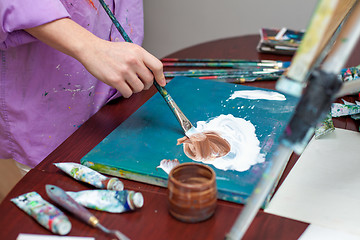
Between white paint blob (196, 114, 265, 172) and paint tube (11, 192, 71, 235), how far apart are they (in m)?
0.31

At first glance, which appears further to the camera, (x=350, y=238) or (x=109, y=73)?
(x=109, y=73)

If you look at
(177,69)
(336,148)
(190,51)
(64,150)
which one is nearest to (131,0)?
(177,69)

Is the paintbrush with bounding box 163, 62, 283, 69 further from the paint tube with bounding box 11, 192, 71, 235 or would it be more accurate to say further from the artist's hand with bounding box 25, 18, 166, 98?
the paint tube with bounding box 11, 192, 71, 235

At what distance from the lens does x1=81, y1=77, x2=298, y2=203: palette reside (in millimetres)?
755

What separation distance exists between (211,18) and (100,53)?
6.13 feet

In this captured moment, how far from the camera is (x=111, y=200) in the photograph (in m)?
0.69

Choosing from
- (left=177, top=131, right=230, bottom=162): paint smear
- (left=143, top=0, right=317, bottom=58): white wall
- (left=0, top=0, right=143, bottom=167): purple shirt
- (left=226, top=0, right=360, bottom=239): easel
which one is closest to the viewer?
(left=226, top=0, right=360, bottom=239): easel

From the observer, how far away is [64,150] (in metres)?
0.90

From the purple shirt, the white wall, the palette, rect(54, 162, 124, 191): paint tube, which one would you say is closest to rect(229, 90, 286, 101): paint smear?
the palette

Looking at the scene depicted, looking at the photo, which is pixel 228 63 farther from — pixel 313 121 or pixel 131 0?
pixel 313 121

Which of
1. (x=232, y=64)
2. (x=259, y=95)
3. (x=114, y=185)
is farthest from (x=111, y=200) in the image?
(x=232, y=64)

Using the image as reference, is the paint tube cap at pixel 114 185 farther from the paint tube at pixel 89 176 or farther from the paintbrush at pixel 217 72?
the paintbrush at pixel 217 72

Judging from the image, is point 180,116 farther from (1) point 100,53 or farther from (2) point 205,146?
(1) point 100,53

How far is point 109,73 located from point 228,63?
0.64 metres
